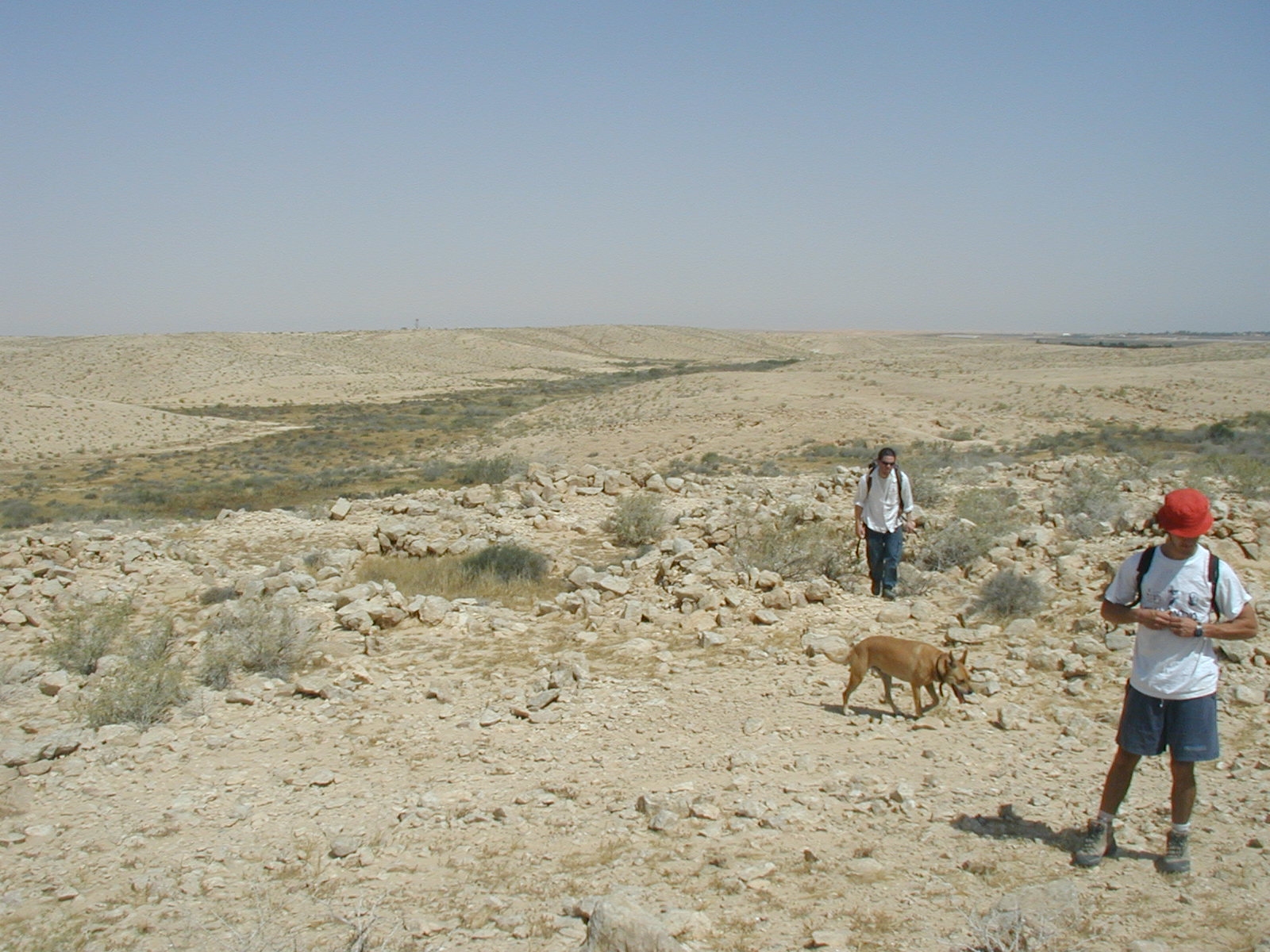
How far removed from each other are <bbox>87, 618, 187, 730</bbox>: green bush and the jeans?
5.86m

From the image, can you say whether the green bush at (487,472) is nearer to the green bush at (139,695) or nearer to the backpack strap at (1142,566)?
the green bush at (139,695)

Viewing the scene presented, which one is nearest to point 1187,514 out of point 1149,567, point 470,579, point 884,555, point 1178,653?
point 1149,567

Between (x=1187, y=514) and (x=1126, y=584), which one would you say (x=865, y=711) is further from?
(x=1187, y=514)

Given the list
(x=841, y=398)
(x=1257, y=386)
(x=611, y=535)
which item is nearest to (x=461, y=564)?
(x=611, y=535)

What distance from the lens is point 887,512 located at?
8.09m

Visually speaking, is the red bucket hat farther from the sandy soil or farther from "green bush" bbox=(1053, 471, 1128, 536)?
the sandy soil

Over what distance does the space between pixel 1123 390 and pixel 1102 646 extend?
1340 inches

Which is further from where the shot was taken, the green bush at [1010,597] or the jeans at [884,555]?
the jeans at [884,555]

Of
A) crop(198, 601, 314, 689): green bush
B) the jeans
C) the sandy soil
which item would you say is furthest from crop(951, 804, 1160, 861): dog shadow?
the sandy soil

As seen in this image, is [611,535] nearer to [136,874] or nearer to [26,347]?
[136,874]

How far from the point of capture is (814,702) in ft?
19.4

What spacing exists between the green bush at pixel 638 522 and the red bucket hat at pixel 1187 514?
26.2 ft

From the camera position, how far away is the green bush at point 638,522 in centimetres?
1143

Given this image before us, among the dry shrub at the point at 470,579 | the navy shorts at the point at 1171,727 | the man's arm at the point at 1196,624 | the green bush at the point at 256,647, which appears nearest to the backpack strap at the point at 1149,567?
the man's arm at the point at 1196,624
